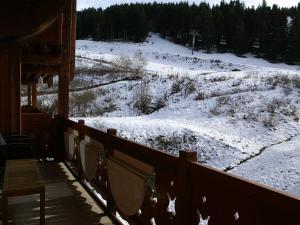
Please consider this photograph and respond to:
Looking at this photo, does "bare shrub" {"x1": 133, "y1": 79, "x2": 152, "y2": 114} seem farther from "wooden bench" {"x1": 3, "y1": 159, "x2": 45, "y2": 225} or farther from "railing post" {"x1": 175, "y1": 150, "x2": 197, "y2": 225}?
"railing post" {"x1": 175, "y1": 150, "x2": 197, "y2": 225}

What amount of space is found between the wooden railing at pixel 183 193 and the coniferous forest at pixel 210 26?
42.9 meters

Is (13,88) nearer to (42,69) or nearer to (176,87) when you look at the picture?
(42,69)

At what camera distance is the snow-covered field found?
1353 cm

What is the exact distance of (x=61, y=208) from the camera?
4.73 meters

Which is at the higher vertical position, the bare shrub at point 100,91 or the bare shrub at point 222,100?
the bare shrub at point 222,100

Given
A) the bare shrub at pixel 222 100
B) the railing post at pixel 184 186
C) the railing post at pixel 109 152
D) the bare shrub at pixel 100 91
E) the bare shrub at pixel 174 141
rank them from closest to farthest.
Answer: the railing post at pixel 184 186
the railing post at pixel 109 152
the bare shrub at pixel 174 141
the bare shrub at pixel 222 100
the bare shrub at pixel 100 91

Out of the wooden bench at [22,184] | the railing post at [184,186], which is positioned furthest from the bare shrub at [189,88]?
the railing post at [184,186]

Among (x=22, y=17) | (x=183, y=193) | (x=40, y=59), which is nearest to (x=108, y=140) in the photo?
(x=183, y=193)

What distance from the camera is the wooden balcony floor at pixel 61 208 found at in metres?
4.27

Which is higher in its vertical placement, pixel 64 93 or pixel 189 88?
pixel 64 93

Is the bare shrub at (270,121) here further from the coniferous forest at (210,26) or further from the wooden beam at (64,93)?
the coniferous forest at (210,26)

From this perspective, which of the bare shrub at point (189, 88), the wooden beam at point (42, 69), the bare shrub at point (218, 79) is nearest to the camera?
the wooden beam at point (42, 69)

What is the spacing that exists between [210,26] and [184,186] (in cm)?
5884

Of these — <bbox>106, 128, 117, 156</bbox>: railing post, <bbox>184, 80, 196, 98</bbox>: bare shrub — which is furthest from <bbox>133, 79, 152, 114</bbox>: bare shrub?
<bbox>106, 128, 117, 156</bbox>: railing post
